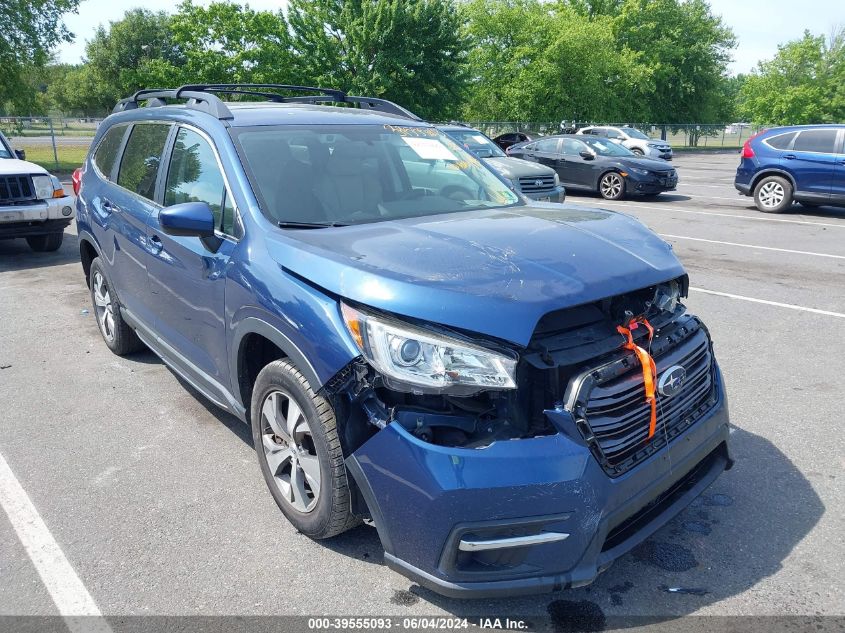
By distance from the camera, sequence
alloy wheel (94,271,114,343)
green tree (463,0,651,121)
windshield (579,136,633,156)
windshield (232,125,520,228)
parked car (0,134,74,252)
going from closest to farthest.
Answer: windshield (232,125,520,228), alloy wheel (94,271,114,343), parked car (0,134,74,252), windshield (579,136,633,156), green tree (463,0,651,121)

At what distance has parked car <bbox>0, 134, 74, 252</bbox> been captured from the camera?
8.95 meters

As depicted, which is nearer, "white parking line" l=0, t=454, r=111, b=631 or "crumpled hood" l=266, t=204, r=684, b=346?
"crumpled hood" l=266, t=204, r=684, b=346

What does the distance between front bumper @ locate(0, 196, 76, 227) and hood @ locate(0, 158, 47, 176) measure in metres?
0.41

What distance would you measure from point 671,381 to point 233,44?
111 feet

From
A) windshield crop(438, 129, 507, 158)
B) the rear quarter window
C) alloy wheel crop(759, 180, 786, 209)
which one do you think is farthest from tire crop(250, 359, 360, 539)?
the rear quarter window

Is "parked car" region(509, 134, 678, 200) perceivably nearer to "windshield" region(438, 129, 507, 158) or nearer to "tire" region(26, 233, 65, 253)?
"windshield" region(438, 129, 507, 158)

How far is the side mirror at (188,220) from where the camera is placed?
323cm

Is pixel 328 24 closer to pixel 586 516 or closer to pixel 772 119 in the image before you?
pixel 586 516

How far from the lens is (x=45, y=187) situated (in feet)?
30.7

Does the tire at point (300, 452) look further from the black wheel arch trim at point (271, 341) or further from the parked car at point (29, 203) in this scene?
the parked car at point (29, 203)

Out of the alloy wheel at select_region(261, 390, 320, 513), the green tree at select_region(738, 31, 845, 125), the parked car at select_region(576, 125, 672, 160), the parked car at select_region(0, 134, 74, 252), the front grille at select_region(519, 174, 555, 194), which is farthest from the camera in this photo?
the green tree at select_region(738, 31, 845, 125)

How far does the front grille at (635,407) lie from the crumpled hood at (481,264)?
0.96 feet

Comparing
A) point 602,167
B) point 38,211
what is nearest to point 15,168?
point 38,211

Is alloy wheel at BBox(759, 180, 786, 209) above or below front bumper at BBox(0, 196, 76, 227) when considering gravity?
below
